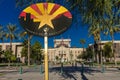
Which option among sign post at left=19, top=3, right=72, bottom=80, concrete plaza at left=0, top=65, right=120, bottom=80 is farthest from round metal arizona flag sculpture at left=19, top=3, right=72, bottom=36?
concrete plaza at left=0, top=65, right=120, bottom=80

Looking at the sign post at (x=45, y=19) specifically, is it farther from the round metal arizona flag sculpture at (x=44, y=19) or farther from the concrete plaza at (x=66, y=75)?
the concrete plaza at (x=66, y=75)

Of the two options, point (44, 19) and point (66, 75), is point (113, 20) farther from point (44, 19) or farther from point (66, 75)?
point (66, 75)

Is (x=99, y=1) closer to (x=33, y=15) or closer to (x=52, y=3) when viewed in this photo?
(x=52, y=3)

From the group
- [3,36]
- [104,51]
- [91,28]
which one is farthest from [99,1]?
[104,51]

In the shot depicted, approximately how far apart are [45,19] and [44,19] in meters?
0.04

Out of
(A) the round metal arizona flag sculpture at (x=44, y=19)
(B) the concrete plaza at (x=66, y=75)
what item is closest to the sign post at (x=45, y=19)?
(A) the round metal arizona flag sculpture at (x=44, y=19)

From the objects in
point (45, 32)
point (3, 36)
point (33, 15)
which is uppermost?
point (3, 36)

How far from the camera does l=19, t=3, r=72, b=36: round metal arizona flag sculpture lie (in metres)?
8.18

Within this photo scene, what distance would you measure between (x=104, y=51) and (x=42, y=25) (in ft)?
338

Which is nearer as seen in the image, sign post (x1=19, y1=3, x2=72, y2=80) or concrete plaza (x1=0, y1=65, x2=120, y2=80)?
sign post (x1=19, y1=3, x2=72, y2=80)

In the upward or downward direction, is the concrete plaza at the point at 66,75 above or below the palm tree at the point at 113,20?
below

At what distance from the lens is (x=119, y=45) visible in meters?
168

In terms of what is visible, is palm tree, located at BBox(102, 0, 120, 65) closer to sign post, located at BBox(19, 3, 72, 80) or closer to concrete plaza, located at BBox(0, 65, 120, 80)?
sign post, located at BBox(19, 3, 72, 80)

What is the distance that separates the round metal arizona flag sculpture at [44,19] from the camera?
818cm
